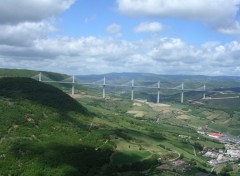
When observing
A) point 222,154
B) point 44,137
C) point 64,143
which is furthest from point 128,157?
point 222,154

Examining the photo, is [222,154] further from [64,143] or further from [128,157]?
[64,143]

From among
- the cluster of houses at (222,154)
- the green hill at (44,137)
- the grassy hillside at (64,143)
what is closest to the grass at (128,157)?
the grassy hillside at (64,143)

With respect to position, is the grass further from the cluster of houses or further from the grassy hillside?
the cluster of houses

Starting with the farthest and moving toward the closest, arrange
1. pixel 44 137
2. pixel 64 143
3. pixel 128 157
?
1. pixel 128 157
2. pixel 44 137
3. pixel 64 143

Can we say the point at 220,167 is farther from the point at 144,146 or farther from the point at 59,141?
the point at 59,141

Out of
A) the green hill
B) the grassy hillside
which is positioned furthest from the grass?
the green hill

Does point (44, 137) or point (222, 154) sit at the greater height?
point (44, 137)

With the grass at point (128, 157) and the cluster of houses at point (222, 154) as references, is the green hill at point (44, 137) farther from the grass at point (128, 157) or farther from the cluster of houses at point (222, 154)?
the cluster of houses at point (222, 154)

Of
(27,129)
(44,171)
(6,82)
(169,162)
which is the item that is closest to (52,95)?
(6,82)

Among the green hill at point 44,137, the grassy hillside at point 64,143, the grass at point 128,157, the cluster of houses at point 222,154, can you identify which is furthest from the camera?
the cluster of houses at point 222,154

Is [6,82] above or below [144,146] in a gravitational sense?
above

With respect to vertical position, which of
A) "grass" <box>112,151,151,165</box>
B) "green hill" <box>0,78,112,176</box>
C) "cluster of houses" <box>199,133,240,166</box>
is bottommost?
"cluster of houses" <box>199,133,240,166</box>
